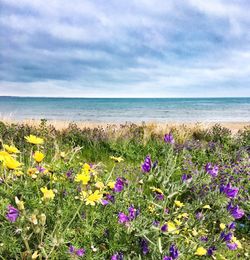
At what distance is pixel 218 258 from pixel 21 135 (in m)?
6.46

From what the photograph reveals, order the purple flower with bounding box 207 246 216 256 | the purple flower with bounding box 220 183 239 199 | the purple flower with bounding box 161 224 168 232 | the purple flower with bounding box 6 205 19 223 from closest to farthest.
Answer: the purple flower with bounding box 6 205 19 223
the purple flower with bounding box 161 224 168 232
the purple flower with bounding box 207 246 216 256
the purple flower with bounding box 220 183 239 199

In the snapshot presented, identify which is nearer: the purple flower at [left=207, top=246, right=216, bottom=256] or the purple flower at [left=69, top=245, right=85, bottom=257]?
the purple flower at [left=69, top=245, right=85, bottom=257]

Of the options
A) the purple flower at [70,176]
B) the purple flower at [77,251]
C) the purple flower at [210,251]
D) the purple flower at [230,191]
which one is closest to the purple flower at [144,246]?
the purple flower at [77,251]

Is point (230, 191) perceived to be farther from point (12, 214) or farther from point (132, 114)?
point (132, 114)

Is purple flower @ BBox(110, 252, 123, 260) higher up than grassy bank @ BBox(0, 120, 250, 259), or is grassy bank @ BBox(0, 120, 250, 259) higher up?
grassy bank @ BBox(0, 120, 250, 259)

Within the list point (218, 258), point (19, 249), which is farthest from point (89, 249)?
point (218, 258)

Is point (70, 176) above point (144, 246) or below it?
above

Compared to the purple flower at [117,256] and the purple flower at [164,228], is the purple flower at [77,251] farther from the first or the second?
the purple flower at [164,228]

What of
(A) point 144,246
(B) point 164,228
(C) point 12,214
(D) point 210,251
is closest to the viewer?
(C) point 12,214

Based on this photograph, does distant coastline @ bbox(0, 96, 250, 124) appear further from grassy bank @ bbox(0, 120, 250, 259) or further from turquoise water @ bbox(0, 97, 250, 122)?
grassy bank @ bbox(0, 120, 250, 259)

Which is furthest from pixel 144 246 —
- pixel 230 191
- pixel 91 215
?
pixel 230 191

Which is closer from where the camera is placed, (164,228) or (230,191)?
(164,228)

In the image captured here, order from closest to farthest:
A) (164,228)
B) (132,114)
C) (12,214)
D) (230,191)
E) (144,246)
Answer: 1. (12,214)
2. (164,228)
3. (144,246)
4. (230,191)
5. (132,114)

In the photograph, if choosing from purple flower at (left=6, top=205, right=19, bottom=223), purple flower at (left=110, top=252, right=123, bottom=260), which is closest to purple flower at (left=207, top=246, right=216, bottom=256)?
purple flower at (left=110, top=252, right=123, bottom=260)
